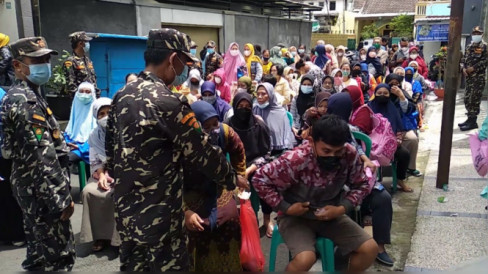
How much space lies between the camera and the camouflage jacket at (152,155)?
2049 millimetres

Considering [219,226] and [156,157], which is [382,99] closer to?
[219,226]

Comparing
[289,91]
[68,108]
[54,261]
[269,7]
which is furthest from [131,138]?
[269,7]

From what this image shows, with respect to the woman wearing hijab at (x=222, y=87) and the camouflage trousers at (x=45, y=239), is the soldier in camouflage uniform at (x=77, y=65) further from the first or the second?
the camouflage trousers at (x=45, y=239)

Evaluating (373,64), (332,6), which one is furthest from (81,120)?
(332,6)

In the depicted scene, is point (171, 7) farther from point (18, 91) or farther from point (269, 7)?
point (18, 91)

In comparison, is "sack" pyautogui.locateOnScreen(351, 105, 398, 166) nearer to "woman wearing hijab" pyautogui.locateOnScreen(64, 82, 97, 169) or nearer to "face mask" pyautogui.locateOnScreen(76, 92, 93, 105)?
"woman wearing hijab" pyautogui.locateOnScreen(64, 82, 97, 169)

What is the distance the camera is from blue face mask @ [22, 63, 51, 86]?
2.90 metres

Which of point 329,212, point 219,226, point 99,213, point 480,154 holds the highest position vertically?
point 480,154

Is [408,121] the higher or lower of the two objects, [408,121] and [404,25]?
the lower

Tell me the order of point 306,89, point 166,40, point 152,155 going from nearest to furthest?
point 152,155 → point 166,40 → point 306,89

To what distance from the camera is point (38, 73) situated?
293cm

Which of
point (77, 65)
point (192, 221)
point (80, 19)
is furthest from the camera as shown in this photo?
point (80, 19)

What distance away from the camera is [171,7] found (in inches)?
588

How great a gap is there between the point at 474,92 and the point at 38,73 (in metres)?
7.84
